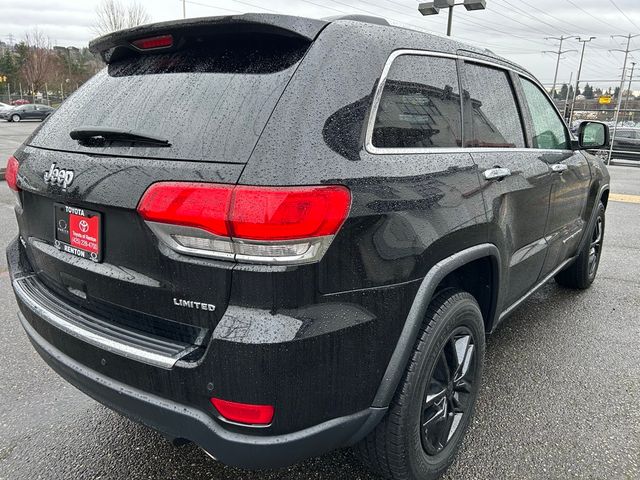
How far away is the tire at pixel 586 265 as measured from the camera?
4.43 m

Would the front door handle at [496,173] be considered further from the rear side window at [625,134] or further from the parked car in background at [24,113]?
the parked car in background at [24,113]

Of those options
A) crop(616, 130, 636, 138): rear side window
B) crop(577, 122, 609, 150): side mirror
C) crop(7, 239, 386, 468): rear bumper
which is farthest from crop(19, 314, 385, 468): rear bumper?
crop(616, 130, 636, 138): rear side window

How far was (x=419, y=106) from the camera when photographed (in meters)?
2.06

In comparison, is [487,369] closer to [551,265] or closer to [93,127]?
[551,265]

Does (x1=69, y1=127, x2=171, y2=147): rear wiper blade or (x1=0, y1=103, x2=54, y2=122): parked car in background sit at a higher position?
(x1=69, y1=127, x2=171, y2=147): rear wiper blade

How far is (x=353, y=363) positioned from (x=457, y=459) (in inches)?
40.9

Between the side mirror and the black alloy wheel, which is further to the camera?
the side mirror

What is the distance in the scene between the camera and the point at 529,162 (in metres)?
2.79

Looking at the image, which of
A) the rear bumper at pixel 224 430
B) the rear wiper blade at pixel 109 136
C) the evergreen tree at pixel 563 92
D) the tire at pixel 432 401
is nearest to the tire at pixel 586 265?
the tire at pixel 432 401

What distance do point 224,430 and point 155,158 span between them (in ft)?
2.90

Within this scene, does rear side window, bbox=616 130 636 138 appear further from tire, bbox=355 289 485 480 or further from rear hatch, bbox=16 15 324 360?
rear hatch, bbox=16 15 324 360

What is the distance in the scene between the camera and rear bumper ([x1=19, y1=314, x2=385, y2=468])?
1621 mm

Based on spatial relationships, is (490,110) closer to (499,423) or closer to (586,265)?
(499,423)

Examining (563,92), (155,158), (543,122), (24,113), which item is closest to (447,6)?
(543,122)
